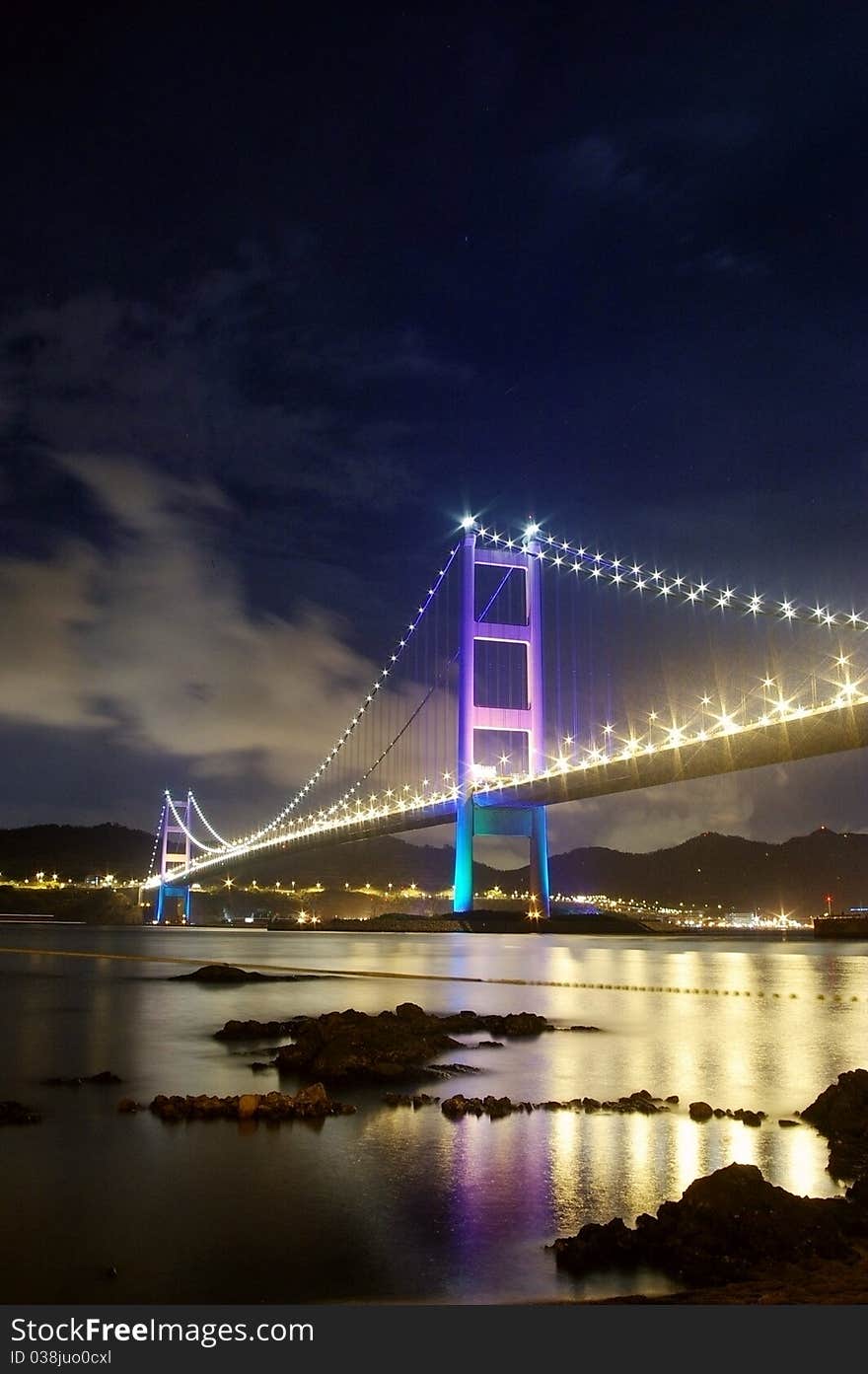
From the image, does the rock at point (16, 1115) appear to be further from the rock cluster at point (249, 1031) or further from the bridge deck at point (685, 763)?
the bridge deck at point (685, 763)

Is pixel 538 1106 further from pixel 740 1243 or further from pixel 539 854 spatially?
pixel 539 854

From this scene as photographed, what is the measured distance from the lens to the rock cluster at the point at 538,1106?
8.77 meters

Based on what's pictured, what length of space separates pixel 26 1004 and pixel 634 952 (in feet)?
86.3

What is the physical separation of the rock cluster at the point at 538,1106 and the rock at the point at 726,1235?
354 cm

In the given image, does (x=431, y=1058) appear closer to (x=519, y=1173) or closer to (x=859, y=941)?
(x=519, y=1173)

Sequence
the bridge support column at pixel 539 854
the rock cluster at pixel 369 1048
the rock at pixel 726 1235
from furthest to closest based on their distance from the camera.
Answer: the bridge support column at pixel 539 854, the rock cluster at pixel 369 1048, the rock at pixel 726 1235

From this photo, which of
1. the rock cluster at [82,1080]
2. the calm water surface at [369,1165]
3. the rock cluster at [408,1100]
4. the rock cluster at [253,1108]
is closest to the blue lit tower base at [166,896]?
the calm water surface at [369,1165]

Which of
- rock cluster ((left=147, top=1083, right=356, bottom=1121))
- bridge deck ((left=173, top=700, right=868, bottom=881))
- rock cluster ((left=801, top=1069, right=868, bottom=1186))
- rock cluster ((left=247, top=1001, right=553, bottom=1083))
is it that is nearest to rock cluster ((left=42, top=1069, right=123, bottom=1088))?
rock cluster ((left=247, top=1001, right=553, bottom=1083))

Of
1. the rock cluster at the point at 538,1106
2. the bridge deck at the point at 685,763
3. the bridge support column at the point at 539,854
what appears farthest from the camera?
the bridge support column at the point at 539,854

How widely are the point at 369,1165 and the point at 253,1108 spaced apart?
1.77 m

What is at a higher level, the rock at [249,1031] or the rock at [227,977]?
the rock at [227,977]

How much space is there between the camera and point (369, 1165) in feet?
23.4

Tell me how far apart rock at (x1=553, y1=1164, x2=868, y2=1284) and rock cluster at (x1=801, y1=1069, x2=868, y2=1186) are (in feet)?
5.05

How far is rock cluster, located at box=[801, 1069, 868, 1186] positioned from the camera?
681 centimetres
